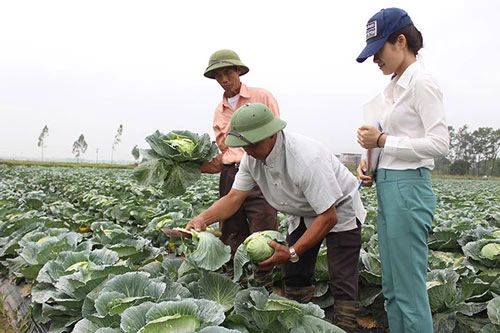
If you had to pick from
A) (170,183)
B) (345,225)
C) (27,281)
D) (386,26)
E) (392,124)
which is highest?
(386,26)

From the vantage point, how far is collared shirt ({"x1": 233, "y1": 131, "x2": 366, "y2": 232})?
232cm

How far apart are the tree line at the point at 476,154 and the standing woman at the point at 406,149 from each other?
70080mm

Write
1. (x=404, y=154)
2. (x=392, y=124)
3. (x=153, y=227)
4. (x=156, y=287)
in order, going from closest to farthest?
1. (x=404, y=154)
2. (x=392, y=124)
3. (x=156, y=287)
4. (x=153, y=227)

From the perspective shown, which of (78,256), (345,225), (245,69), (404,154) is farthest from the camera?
(245,69)

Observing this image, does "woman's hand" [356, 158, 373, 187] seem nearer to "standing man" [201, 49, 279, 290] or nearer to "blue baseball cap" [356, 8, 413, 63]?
"blue baseball cap" [356, 8, 413, 63]

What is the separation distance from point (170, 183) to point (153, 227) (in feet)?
7.41

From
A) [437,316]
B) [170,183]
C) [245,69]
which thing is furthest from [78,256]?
[437,316]

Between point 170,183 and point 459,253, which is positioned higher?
point 170,183

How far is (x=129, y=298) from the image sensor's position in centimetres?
213

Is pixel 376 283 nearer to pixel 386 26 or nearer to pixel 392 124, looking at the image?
pixel 392 124

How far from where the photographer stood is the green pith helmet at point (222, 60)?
10.0 feet

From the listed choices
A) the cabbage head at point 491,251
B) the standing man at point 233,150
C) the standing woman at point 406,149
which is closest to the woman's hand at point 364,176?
the standing woman at point 406,149

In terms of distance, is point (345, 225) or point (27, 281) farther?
point (27, 281)

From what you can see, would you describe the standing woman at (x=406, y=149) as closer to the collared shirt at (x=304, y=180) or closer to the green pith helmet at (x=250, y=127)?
the collared shirt at (x=304, y=180)
